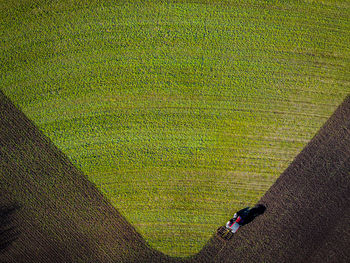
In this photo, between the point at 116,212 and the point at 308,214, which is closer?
the point at 308,214

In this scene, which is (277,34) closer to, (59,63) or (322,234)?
(322,234)

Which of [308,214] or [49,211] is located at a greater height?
[49,211]

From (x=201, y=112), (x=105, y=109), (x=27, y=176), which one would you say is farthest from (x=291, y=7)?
(x=27, y=176)

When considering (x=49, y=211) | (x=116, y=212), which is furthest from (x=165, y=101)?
(x=49, y=211)

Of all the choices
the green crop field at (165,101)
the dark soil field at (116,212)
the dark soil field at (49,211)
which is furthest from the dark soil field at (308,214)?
the dark soil field at (49,211)

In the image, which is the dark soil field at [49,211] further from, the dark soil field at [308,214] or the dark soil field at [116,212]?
the dark soil field at [308,214]

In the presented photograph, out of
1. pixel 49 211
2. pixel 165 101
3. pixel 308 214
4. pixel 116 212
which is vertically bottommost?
pixel 308 214

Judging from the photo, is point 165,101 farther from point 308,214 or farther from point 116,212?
point 308,214
